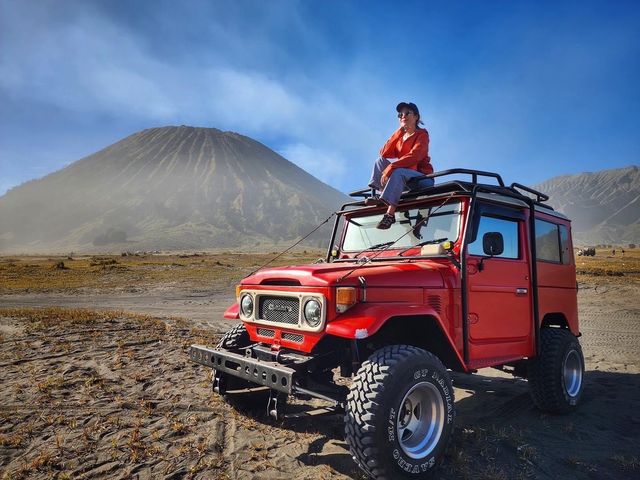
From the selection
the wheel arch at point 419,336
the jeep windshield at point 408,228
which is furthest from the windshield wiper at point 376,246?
the wheel arch at point 419,336

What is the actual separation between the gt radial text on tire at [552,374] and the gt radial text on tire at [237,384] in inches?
135

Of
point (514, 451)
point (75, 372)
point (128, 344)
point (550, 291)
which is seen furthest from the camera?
point (128, 344)

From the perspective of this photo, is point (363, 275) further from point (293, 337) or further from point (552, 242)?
point (552, 242)

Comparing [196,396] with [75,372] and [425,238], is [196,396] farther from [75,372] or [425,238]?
[425,238]

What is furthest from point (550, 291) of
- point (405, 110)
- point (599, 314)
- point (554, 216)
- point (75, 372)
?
point (599, 314)

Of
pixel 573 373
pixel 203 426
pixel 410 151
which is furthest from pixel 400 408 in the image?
pixel 573 373

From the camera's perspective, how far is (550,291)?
19.0 feet

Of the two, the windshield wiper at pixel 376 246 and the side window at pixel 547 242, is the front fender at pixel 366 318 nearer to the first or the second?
the windshield wiper at pixel 376 246

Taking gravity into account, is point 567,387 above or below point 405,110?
below

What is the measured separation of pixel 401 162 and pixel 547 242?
8.01 feet

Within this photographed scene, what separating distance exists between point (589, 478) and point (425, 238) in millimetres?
2715

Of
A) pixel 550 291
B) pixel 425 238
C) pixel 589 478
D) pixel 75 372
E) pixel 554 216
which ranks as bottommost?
pixel 589 478

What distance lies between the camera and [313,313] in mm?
3904

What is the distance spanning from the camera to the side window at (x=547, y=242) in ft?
18.9
